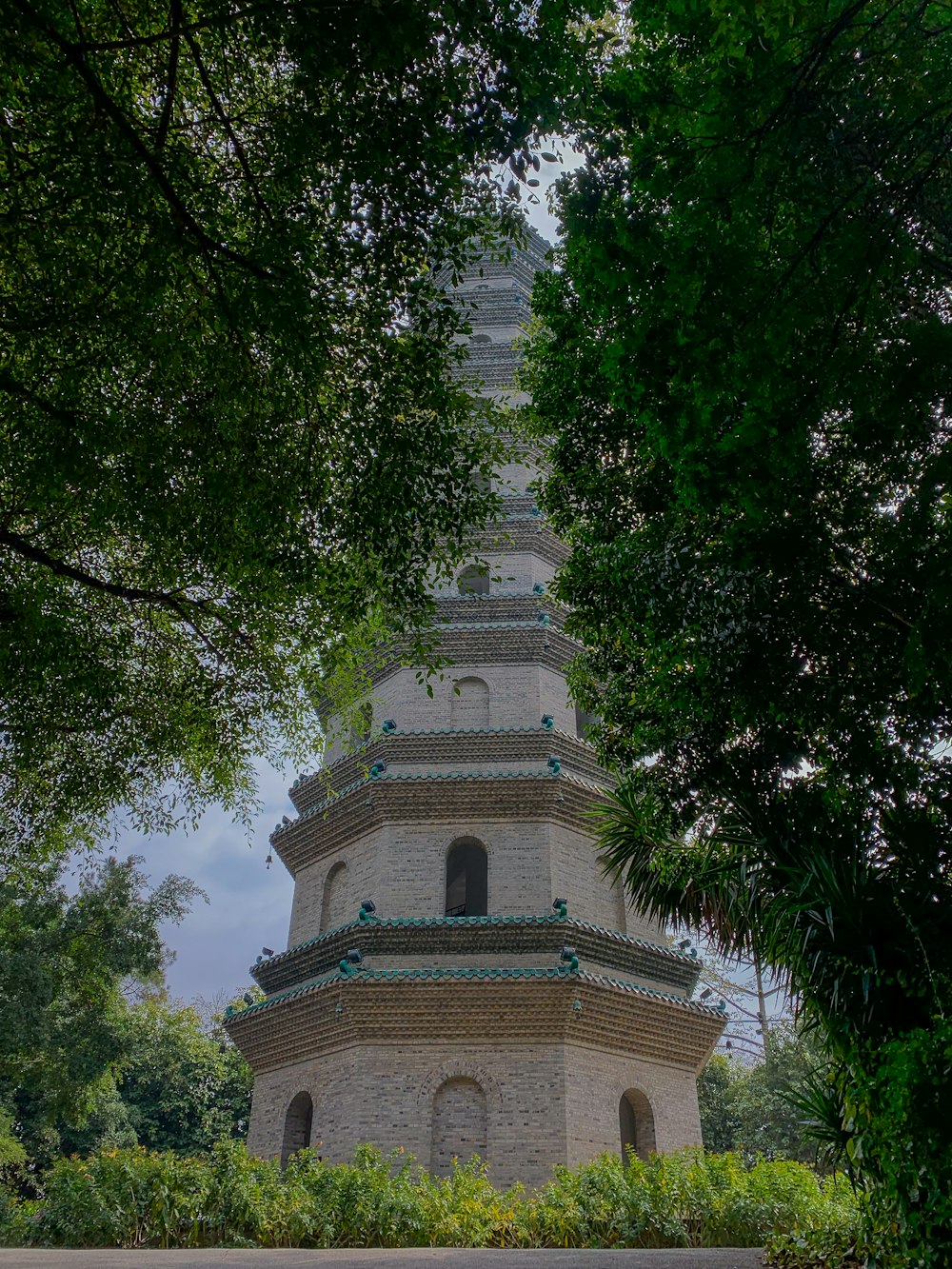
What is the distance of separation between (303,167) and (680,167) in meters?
1.92

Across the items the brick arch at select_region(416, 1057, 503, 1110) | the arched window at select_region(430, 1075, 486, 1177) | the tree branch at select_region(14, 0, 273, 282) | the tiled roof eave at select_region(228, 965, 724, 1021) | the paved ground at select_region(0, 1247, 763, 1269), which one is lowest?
the paved ground at select_region(0, 1247, 763, 1269)

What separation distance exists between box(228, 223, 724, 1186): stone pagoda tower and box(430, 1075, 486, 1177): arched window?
19 millimetres

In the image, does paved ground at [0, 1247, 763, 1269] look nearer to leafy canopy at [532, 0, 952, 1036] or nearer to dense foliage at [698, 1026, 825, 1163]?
leafy canopy at [532, 0, 952, 1036]

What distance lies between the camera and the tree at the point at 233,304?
441 centimetres

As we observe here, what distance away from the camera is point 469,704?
13.0m

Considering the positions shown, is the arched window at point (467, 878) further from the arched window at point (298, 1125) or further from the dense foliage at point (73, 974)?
the dense foliage at point (73, 974)

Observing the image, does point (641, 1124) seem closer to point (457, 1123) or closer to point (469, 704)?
point (457, 1123)

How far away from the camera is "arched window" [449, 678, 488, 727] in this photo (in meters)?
12.8

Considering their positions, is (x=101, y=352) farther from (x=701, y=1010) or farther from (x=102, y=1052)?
(x=102, y=1052)

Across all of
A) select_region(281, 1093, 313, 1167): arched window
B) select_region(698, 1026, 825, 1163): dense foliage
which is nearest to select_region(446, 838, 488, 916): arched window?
select_region(281, 1093, 313, 1167): arched window

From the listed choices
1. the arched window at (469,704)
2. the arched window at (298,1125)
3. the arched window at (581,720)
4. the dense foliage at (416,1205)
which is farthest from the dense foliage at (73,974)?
the arched window at (581,720)

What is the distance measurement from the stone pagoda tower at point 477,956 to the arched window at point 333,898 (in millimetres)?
36

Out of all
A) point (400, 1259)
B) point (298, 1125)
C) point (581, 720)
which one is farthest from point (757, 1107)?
point (400, 1259)

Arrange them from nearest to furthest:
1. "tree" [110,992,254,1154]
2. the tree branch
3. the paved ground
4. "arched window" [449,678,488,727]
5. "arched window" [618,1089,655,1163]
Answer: the tree branch, the paved ground, "arched window" [618,1089,655,1163], "arched window" [449,678,488,727], "tree" [110,992,254,1154]
